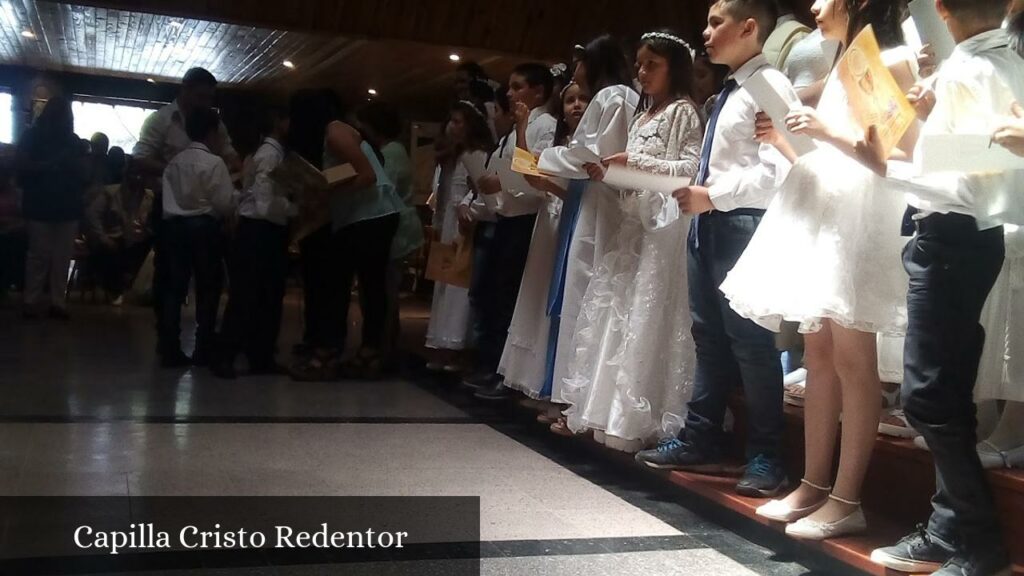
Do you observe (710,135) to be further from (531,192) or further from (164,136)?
(164,136)

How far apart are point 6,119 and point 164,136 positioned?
4419mm

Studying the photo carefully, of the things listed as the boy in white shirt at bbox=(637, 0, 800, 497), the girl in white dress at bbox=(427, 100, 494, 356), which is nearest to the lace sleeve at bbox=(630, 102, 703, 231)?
the boy in white shirt at bbox=(637, 0, 800, 497)

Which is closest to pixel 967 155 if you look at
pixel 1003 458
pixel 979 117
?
pixel 979 117

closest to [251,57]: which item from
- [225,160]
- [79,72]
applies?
[79,72]

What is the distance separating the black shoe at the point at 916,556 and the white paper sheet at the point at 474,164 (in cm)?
267

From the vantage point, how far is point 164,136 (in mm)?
5070

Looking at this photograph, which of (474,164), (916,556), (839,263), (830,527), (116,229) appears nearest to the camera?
(916,556)

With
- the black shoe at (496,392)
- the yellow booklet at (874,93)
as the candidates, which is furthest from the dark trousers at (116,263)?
the yellow booklet at (874,93)

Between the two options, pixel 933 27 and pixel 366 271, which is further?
pixel 366 271

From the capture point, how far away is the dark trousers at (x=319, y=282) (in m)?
4.77

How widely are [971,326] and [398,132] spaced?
3590 mm

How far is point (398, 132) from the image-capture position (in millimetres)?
5078

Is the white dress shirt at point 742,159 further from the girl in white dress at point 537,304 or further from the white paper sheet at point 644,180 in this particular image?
the girl in white dress at point 537,304

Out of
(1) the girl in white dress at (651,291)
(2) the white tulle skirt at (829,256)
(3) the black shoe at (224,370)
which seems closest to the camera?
(2) the white tulle skirt at (829,256)
